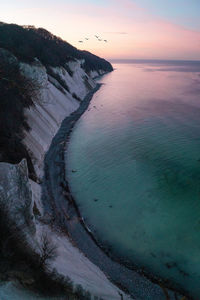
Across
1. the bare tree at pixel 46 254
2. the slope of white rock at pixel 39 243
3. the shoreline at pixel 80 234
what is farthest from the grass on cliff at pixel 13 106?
the bare tree at pixel 46 254

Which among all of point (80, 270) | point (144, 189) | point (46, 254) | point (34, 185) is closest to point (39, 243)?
point (46, 254)

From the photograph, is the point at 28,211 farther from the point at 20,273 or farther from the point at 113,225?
the point at 113,225

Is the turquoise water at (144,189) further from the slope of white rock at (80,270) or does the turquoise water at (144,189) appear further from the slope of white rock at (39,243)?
the slope of white rock at (39,243)

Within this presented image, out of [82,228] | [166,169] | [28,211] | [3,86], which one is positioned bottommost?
[82,228]

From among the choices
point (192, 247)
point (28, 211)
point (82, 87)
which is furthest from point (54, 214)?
point (82, 87)

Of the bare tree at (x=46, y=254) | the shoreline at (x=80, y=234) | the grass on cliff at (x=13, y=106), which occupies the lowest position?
the shoreline at (x=80, y=234)
